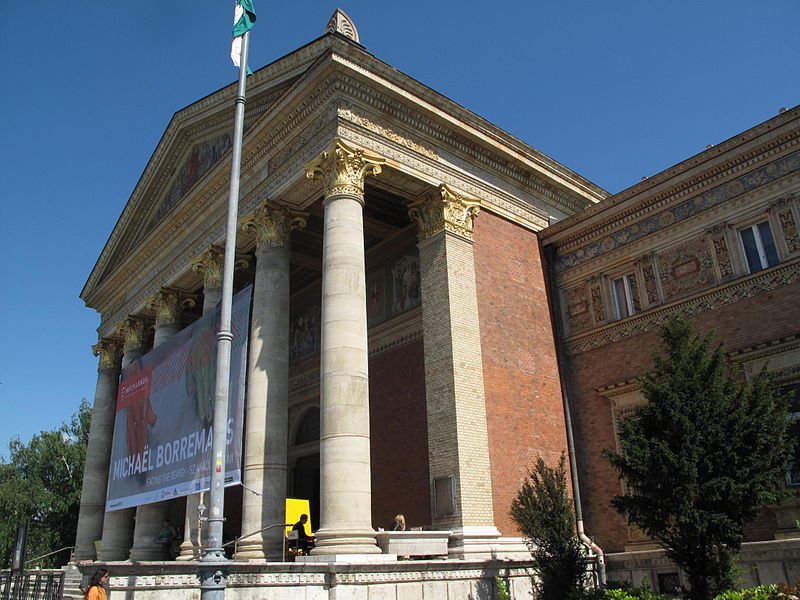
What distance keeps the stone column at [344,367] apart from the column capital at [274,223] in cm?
220

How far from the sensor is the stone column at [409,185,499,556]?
1446 cm

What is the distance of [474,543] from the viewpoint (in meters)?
14.0

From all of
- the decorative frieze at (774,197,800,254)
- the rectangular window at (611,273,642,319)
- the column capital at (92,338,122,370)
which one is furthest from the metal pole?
the column capital at (92,338,122,370)

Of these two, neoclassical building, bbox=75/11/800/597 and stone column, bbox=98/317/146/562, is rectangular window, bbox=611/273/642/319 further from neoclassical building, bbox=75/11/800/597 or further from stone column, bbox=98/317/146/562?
stone column, bbox=98/317/146/562

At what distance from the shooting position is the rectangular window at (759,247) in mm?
15516

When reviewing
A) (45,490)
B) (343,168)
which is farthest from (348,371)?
(45,490)

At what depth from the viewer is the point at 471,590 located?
12938mm

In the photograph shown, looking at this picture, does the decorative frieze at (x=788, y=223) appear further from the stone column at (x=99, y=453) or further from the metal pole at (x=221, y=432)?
the stone column at (x=99, y=453)

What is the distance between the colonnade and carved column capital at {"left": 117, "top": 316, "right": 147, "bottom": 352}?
9.91 meters

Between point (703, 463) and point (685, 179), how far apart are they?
28.4 ft

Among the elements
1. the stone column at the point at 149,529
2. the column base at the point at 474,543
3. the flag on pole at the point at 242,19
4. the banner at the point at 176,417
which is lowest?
the column base at the point at 474,543

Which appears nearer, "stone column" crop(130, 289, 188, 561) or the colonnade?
the colonnade

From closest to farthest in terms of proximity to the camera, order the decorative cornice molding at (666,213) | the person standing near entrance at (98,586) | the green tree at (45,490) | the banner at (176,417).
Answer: the person standing near entrance at (98,586)
the banner at (176,417)
the decorative cornice molding at (666,213)
the green tree at (45,490)

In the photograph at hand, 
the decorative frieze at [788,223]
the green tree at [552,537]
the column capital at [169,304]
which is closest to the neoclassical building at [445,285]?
the decorative frieze at [788,223]
